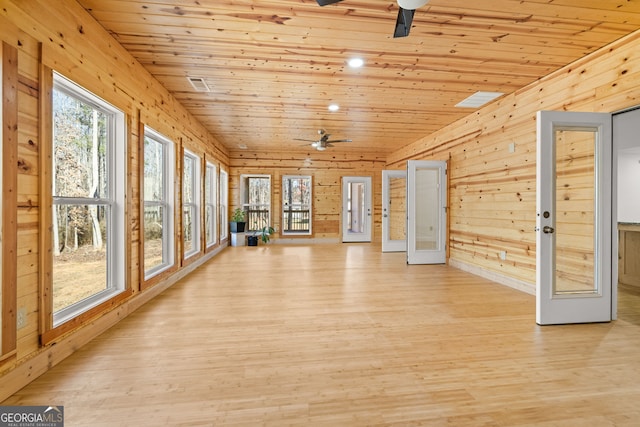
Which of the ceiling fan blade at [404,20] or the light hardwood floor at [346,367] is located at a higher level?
the ceiling fan blade at [404,20]

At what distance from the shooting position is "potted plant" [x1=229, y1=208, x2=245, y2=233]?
8227mm

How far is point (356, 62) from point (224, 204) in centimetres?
593

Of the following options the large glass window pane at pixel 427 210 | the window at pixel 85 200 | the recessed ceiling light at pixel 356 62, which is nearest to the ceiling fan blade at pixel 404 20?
the recessed ceiling light at pixel 356 62

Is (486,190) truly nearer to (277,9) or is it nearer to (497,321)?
(497,321)

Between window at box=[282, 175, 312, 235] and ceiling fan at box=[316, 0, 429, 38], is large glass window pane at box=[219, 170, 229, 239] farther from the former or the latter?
ceiling fan at box=[316, 0, 429, 38]

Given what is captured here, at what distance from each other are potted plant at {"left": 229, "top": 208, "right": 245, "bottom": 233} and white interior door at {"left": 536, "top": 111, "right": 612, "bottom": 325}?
22.7 feet

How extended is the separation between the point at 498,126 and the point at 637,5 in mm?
2066

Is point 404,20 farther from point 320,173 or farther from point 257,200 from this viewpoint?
point 257,200

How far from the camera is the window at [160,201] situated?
3980 mm

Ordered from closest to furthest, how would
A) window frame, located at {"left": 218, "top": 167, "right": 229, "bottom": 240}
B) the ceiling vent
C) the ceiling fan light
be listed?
the ceiling fan light
the ceiling vent
window frame, located at {"left": 218, "top": 167, "right": 229, "bottom": 240}

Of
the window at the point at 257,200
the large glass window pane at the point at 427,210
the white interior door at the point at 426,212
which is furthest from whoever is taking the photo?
the window at the point at 257,200

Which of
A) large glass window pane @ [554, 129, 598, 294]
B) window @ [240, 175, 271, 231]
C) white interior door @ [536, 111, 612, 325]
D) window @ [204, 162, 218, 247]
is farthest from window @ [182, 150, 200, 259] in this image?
large glass window pane @ [554, 129, 598, 294]

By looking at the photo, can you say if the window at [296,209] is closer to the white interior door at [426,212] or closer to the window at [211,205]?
the window at [211,205]

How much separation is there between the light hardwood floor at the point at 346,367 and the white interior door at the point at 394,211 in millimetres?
3620
